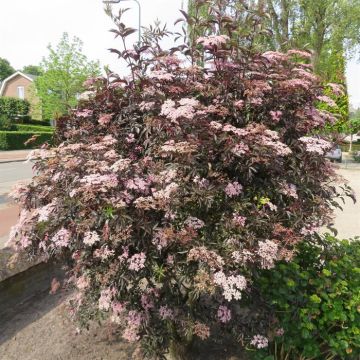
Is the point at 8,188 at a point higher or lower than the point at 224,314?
lower

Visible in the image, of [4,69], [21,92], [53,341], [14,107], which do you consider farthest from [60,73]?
[4,69]

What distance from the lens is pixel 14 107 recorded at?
39.7 m

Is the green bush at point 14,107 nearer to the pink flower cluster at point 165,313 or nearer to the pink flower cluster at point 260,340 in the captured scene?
the pink flower cluster at point 165,313

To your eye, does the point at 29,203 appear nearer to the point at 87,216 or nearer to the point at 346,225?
the point at 87,216

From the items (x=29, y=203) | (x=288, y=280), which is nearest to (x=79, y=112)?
(x=29, y=203)

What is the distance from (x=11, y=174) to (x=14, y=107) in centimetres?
2792

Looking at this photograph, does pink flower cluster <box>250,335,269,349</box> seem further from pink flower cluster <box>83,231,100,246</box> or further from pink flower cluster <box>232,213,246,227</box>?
pink flower cluster <box>83,231,100,246</box>

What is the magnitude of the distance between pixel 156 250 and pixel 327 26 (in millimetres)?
24817

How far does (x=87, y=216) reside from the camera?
2.28 meters

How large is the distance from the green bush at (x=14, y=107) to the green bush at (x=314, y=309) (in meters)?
40.5

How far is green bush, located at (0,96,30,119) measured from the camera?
38.6m

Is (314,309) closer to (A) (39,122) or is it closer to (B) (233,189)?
(B) (233,189)

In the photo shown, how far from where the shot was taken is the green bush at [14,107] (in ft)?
127

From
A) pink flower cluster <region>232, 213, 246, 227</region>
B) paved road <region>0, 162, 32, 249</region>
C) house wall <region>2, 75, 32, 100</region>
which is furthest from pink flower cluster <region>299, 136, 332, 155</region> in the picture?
house wall <region>2, 75, 32, 100</region>
